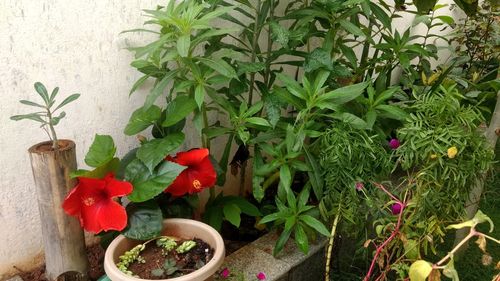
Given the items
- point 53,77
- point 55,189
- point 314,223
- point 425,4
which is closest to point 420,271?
point 314,223

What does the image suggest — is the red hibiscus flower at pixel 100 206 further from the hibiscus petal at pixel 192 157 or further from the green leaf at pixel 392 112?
the green leaf at pixel 392 112

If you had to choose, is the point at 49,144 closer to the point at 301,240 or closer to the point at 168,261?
the point at 168,261

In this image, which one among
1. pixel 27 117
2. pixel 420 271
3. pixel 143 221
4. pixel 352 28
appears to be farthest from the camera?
pixel 352 28

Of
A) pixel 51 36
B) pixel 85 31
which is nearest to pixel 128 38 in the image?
pixel 85 31

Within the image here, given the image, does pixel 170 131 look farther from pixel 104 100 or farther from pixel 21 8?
pixel 21 8

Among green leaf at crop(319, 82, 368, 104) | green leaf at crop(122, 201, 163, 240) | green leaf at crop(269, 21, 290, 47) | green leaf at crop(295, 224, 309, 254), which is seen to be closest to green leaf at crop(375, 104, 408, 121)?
green leaf at crop(319, 82, 368, 104)

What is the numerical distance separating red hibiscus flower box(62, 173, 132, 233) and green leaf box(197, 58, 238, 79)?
485 mm

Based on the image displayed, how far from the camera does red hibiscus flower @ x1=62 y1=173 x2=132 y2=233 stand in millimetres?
1360

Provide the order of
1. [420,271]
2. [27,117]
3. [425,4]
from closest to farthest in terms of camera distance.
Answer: [420,271]
[27,117]
[425,4]

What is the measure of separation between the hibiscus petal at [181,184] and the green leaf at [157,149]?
0.13m

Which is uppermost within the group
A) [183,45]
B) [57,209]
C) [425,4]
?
[425,4]

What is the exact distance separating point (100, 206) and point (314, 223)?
754 millimetres

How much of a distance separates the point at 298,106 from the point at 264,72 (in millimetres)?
315

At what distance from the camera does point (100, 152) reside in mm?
1402
